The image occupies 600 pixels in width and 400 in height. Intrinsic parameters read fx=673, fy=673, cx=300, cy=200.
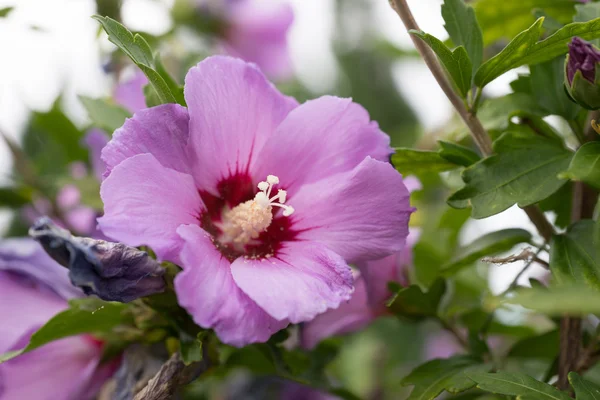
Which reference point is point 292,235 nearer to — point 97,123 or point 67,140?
point 97,123

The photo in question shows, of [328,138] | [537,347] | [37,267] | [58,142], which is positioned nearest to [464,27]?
[328,138]

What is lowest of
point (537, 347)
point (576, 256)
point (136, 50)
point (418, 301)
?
point (537, 347)

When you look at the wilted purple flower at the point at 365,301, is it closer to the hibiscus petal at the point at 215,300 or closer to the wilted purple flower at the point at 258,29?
the hibiscus petal at the point at 215,300

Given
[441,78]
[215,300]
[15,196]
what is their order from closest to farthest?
[215,300], [441,78], [15,196]

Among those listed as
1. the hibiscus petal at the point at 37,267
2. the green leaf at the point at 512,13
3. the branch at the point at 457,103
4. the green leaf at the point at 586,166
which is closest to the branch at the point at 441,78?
the branch at the point at 457,103

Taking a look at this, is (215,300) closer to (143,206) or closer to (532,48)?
(143,206)

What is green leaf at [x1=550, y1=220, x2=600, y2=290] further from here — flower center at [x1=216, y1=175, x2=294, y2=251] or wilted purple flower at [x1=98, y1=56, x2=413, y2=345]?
flower center at [x1=216, y1=175, x2=294, y2=251]
